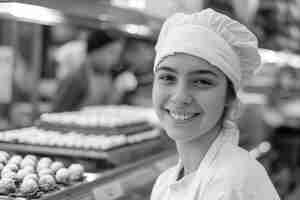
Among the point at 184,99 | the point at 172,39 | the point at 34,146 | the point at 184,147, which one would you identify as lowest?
the point at 34,146

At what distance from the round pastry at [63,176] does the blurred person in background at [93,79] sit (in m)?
1.80

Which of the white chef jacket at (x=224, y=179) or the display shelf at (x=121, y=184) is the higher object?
the white chef jacket at (x=224, y=179)

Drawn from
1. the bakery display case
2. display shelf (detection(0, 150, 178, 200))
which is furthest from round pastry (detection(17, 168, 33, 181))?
display shelf (detection(0, 150, 178, 200))

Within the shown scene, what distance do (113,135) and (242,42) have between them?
39.0 inches

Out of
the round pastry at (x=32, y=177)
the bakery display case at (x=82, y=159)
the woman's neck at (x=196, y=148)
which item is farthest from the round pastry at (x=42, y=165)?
the woman's neck at (x=196, y=148)

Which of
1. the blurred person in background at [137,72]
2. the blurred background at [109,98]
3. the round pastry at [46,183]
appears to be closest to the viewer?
Result: the round pastry at [46,183]

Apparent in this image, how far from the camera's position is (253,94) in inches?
186

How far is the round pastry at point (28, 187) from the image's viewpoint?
4.44 feet

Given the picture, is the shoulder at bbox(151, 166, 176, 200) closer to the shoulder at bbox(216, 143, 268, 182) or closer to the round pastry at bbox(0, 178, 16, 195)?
the shoulder at bbox(216, 143, 268, 182)

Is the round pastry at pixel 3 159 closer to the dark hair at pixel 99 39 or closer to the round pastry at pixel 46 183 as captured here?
the round pastry at pixel 46 183

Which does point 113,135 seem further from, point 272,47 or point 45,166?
point 272,47

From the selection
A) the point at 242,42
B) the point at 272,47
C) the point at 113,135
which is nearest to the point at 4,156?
the point at 113,135

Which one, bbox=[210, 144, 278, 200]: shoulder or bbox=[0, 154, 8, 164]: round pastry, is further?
bbox=[0, 154, 8, 164]: round pastry

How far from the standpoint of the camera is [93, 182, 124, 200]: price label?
1593 mm
